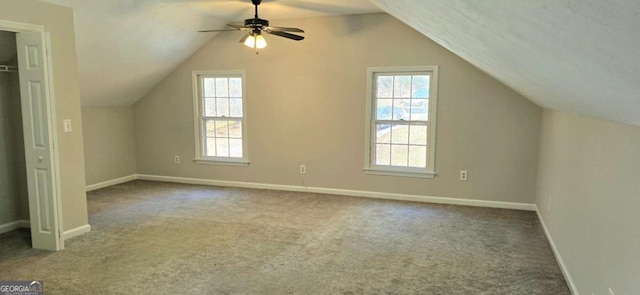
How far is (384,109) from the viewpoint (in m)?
5.48

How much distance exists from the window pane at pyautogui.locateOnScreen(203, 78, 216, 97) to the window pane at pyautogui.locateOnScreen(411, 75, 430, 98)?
10.1ft

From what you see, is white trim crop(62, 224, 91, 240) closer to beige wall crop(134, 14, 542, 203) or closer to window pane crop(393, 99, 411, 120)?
beige wall crop(134, 14, 542, 203)

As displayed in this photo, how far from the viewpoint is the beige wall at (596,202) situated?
190 cm

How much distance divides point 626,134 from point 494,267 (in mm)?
1668

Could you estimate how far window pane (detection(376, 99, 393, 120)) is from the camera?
5449mm

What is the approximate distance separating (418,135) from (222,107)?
303 cm

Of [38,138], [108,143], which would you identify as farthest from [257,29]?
[108,143]

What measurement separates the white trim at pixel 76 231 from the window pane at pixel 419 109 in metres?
4.01

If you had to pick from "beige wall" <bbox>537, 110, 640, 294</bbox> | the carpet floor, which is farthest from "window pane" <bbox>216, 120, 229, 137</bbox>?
"beige wall" <bbox>537, 110, 640, 294</bbox>

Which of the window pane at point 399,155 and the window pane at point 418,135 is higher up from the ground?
the window pane at point 418,135

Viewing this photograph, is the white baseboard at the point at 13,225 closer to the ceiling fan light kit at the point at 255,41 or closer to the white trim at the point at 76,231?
the white trim at the point at 76,231

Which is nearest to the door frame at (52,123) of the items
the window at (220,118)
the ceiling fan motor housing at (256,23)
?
the ceiling fan motor housing at (256,23)

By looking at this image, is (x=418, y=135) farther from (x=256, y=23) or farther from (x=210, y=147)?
(x=210, y=147)

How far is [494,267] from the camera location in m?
3.31
